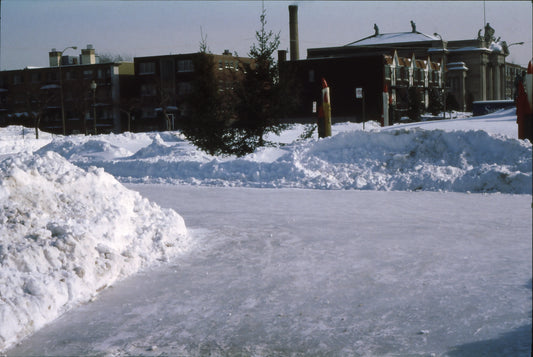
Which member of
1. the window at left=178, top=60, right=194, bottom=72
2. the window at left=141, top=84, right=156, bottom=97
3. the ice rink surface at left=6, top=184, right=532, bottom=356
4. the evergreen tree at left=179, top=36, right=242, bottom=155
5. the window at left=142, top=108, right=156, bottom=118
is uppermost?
the window at left=178, top=60, right=194, bottom=72

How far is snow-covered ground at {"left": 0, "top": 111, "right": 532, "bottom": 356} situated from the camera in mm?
4820

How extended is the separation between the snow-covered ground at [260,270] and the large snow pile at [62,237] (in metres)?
0.02

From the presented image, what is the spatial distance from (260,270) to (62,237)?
2.14 m

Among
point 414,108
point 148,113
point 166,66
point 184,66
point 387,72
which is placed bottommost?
point 414,108

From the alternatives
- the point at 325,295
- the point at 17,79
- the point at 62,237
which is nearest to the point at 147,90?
A: the point at 17,79

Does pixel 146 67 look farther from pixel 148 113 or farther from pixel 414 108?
pixel 414 108

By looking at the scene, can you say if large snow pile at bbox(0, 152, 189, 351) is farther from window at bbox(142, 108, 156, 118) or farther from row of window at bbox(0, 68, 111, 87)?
row of window at bbox(0, 68, 111, 87)

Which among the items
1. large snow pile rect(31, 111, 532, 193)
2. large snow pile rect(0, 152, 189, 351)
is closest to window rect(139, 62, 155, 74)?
large snow pile rect(31, 111, 532, 193)

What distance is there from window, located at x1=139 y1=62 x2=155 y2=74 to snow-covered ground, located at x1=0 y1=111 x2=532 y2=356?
66.9 m

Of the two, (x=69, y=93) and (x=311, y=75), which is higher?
(x=69, y=93)

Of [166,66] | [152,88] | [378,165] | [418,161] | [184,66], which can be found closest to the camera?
[418,161]

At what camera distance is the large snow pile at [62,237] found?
552 centimetres

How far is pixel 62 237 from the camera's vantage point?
6484mm

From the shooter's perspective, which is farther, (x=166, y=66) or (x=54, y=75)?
(x=54, y=75)
